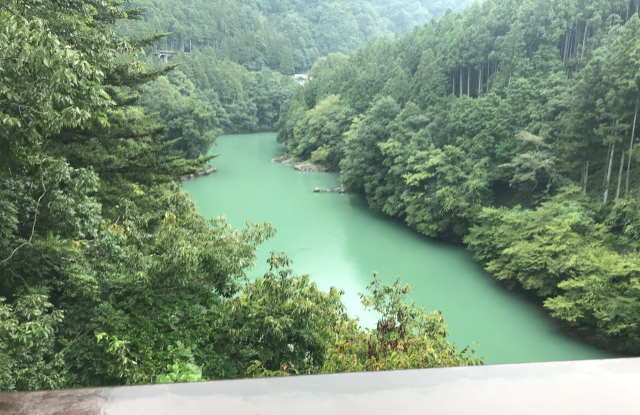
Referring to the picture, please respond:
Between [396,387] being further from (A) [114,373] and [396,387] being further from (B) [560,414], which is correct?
(A) [114,373]

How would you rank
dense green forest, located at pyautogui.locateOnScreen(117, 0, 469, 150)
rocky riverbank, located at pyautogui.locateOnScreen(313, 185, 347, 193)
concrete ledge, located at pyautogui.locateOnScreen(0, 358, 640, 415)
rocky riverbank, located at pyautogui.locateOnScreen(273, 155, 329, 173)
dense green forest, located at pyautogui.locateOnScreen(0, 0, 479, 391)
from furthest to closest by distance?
rocky riverbank, located at pyautogui.locateOnScreen(273, 155, 329, 173) → dense green forest, located at pyautogui.locateOnScreen(117, 0, 469, 150) → rocky riverbank, located at pyautogui.locateOnScreen(313, 185, 347, 193) → dense green forest, located at pyautogui.locateOnScreen(0, 0, 479, 391) → concrete ledge, located at pyautogui.locateOnScreen(0, 358, 640, 415)

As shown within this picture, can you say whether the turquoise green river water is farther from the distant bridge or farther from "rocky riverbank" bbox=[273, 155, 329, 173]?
the distant bridge

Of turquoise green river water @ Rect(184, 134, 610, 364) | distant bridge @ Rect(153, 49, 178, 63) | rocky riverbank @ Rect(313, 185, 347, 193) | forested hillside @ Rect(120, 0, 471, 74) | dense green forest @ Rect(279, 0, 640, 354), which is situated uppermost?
forested hillside @ Rect(120, 0, 471, 74)

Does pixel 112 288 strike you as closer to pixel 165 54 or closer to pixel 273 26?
pixel 165 54

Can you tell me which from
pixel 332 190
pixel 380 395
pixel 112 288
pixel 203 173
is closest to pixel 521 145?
pixel 332 190

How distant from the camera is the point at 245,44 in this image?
1617 centimetres

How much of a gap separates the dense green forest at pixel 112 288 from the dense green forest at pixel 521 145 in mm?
3477

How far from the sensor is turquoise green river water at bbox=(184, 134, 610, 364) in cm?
580

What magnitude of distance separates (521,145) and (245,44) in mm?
10340

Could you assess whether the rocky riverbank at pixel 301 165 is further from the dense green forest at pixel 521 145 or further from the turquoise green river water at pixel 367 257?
the turquoise green river water at pixel 367 257

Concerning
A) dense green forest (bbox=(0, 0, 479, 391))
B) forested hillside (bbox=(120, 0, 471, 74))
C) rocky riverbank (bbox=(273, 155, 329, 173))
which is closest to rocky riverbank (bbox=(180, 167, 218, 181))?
rocky riverbank (bbox=(273, 155, 329, 173))

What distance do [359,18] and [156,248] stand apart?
75.6 feet

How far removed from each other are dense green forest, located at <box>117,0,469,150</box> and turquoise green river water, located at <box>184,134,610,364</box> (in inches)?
62.4

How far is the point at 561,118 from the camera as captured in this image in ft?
28.3
